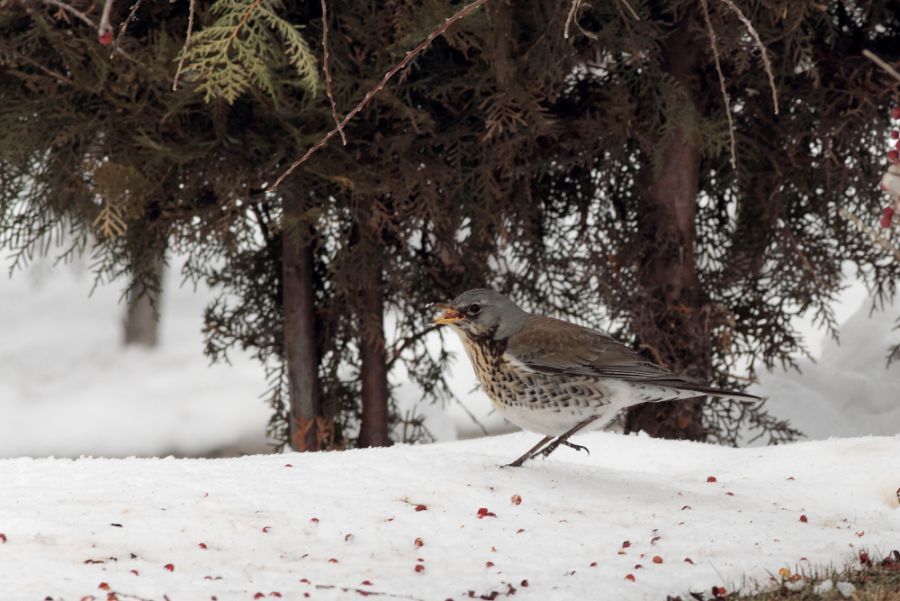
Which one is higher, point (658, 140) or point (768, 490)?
point (658, 140)

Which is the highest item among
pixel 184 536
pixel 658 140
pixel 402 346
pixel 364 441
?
pixel 658 140

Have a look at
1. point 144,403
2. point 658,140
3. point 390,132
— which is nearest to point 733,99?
point 658,140

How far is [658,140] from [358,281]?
64.5 inches

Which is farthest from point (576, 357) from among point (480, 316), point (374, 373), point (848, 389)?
point (848, 389)

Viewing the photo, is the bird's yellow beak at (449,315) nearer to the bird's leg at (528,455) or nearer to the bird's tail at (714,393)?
the bird's leg at (528,455)

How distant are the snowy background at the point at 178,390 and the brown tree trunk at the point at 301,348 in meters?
1.01

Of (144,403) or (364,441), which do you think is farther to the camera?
(144,403)

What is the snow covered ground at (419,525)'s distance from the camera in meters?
3.40

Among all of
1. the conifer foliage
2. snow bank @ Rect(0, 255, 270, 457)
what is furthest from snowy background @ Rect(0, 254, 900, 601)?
snow bank @ Rect(0, 255, 270, 457)

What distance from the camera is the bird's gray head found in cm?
446

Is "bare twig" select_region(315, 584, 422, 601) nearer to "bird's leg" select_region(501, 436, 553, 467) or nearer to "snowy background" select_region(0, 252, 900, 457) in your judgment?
"bird's leg" select_region(501, 436, 553, 467)

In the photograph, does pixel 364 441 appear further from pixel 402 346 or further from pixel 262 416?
pixel 262 416

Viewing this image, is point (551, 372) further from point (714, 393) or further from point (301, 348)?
point (301, 348)

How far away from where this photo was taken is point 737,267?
600 centimetres
